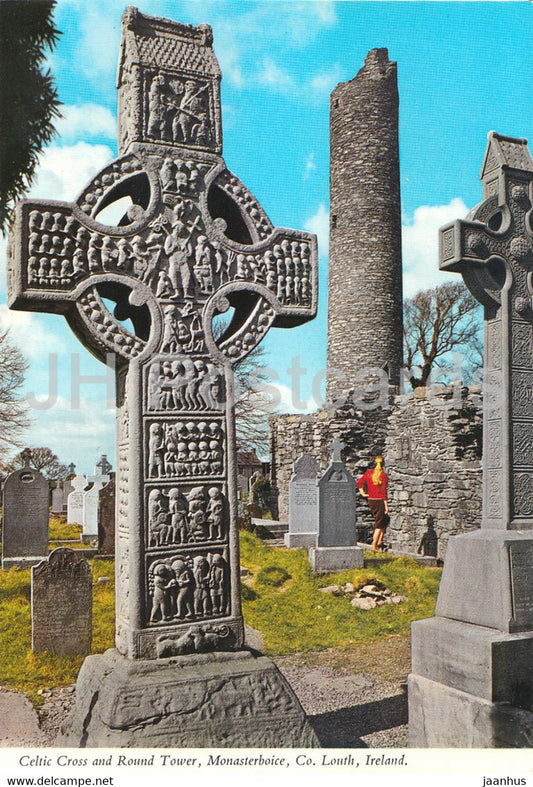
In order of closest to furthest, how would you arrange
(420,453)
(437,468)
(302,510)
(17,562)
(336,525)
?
(17,562)
(336,525)
(302,510)
(437,468)
(420,453)

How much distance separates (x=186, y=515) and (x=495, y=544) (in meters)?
1.99

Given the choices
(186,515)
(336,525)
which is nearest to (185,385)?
(186,515)

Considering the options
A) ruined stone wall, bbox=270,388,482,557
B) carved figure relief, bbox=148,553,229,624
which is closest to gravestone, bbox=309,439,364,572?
ruined stone wall, bbox=270,388,482,557

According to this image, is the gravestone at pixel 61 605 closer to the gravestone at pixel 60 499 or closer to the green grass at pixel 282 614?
the green grass at pixel 282 614

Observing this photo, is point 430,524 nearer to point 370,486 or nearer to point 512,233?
point 370,486

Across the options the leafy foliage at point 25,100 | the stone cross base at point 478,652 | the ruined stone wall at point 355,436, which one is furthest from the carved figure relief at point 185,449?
the ruined stone wall at point 355,436

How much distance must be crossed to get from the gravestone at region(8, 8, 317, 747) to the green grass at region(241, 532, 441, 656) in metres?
4.06

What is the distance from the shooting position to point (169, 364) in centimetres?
329

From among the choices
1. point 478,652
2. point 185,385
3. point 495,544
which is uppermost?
point 185,385

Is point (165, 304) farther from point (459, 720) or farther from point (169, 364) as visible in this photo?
point (459, 720)

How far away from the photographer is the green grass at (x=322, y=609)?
755 centimetres

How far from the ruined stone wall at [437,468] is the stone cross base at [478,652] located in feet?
28.6
